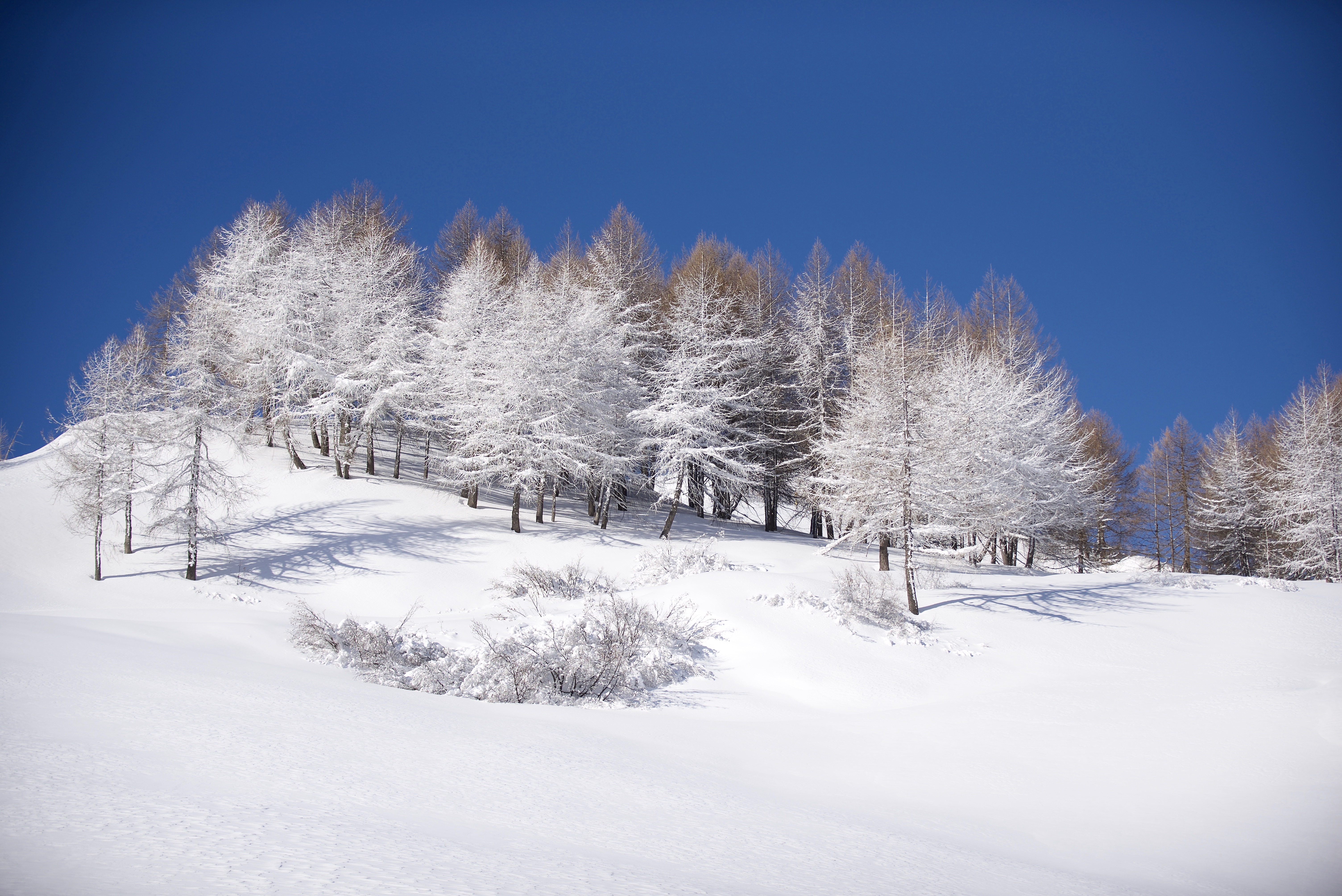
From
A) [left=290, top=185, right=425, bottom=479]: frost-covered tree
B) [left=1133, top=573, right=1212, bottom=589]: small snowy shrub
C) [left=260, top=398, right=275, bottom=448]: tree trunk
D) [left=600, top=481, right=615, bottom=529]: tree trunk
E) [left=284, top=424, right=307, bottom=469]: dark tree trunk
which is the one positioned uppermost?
[left=290, top=185, right=425, bottom=479]: frost-covered tree

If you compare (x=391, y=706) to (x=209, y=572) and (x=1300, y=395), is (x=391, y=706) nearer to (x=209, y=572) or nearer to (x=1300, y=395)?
(x=209, y=572)

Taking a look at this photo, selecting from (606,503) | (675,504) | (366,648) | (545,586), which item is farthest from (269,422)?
(366,648)

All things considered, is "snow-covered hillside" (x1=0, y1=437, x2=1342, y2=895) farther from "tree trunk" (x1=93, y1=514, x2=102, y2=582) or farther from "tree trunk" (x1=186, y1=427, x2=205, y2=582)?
"tree trunk" (x1=186, y1=427, x2=205, y2=582)

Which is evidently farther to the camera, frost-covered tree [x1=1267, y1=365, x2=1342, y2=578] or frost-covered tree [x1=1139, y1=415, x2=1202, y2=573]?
frost-covered tree [x1=1139, y1=415, x2=1202, y2=573]

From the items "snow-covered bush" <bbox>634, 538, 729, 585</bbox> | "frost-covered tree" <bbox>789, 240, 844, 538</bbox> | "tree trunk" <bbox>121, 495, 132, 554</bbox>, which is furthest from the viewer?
"frost-covered tree" <bbox>789, 240, 844, 538</bbox>

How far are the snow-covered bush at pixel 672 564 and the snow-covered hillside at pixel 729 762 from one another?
152 centimetres

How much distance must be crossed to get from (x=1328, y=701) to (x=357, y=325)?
31.0m

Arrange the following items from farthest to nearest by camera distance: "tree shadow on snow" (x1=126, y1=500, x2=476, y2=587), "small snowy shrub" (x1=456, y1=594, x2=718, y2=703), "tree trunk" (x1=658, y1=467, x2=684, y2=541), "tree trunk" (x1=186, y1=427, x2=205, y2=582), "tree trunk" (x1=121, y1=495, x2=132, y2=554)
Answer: "tree trunk" (x1=658, y1=467, x2=684, y2=541), "tree trunk" (x1=121, y1=495, x2=132, y2=554), "tree shadow on snow" (x1=126, y1=500, x2=476, y2=587), "tree trunk" (x1=186, y1=427, x2=205, y2=582), "small snowy shrub" (x1=456, y1=594, x2=718, y2=703)

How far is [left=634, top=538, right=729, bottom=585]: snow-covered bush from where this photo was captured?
18203 mm

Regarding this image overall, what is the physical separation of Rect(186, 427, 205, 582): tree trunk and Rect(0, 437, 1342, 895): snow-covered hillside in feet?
10.6

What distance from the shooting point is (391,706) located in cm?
657

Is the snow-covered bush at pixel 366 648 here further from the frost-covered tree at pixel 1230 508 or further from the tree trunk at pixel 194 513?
the frost-covered tree at pixel 1230 508

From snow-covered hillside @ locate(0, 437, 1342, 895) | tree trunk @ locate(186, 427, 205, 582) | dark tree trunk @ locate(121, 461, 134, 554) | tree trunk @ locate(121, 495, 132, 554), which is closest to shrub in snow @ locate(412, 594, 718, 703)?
snow-covered hillside @ locate(0, 437, 1342, 895)

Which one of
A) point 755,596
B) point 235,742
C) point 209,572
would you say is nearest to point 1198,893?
point 235,742
